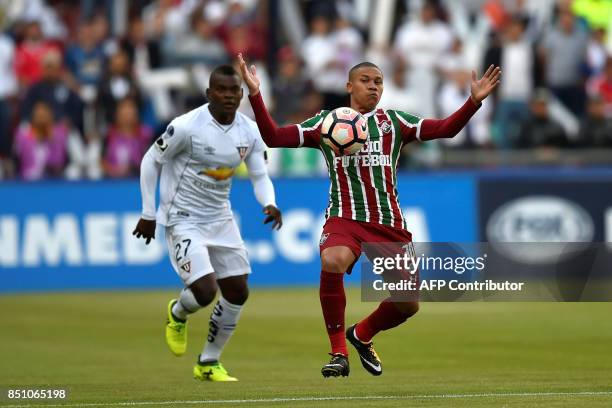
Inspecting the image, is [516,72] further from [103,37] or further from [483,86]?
[483,86]

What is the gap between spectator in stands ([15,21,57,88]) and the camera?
75.6ft

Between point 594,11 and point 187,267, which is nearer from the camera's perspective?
point 187,267

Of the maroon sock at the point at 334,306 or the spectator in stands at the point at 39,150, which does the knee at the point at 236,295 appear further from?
the spectator in stands at the point at 39,150

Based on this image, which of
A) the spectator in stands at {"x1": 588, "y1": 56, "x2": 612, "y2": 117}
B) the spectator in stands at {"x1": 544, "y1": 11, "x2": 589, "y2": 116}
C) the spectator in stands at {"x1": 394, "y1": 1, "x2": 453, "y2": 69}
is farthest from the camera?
the spectator in stands at {"x1": 544, "y1": 11, "x2": 589, "y2": 116}

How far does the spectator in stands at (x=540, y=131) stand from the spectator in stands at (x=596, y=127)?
1.25 ft

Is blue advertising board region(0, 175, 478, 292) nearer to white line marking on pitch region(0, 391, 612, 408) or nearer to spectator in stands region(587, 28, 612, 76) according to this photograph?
spectator in stands region(587, 28, 612, 76)

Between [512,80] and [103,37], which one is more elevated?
[103,37]

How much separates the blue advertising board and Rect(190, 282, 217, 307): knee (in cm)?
888

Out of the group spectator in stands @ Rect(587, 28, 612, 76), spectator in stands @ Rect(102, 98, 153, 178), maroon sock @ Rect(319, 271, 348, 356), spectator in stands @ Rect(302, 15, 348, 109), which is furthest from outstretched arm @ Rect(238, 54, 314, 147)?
spectator in stands @ Rect(587, 28, 612, 76)

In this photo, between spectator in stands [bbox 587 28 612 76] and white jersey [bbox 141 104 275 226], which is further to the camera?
spectator in stands [bbox 587 28 612 76]

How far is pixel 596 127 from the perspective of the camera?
23.2 metres

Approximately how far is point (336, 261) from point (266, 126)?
3.62ft

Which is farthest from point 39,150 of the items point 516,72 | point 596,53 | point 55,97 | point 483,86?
point 483,86

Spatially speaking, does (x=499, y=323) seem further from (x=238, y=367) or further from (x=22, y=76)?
(x=22, y=76)
